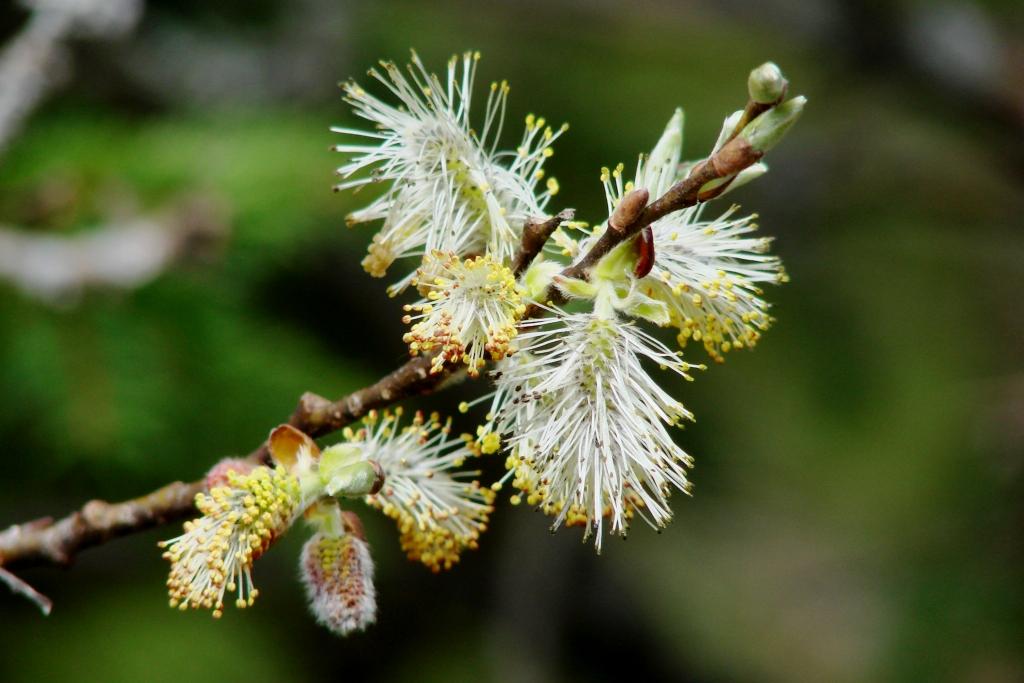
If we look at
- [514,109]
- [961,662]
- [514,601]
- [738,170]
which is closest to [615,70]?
[514,109]

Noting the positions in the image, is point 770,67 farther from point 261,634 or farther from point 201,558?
point 261,634

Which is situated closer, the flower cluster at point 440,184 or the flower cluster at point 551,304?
the flower cluster at point 551,304

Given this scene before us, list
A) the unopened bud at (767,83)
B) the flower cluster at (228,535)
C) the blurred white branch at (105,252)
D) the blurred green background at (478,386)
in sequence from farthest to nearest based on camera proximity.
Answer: the blurred green background at (478,386) → the blurred white branch at (105,252) → the flower cluster at (228,535) → the unopened bud at (767,83)

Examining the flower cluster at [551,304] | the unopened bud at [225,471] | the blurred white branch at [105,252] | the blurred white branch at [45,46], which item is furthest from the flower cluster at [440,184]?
the blurred white branch at [45,46]

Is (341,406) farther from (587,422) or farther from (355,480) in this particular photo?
(587,422)

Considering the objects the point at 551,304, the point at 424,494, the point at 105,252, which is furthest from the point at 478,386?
the point at 551,304

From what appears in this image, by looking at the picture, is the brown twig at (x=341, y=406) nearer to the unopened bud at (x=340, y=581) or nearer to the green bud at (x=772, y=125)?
the green bud at (x=772, y=125)

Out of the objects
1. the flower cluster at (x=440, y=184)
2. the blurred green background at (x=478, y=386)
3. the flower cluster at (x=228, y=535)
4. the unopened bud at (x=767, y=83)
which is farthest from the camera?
the blurred green background at (x=478, y=386)
